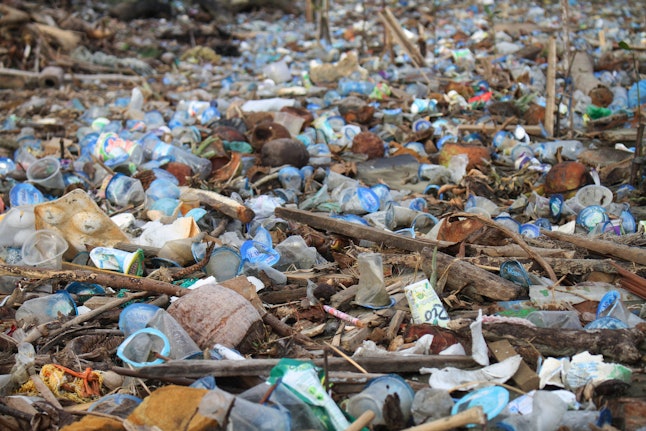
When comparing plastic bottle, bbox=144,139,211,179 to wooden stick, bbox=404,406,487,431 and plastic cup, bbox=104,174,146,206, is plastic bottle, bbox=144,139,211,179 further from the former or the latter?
wooden stick, bbox=404,406,487,431

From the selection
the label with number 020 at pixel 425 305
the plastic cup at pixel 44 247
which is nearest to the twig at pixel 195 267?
the plastic cup at pixel 44 247

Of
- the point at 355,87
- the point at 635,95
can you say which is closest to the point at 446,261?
the point at 635,95

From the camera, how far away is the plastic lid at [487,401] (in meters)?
2.07

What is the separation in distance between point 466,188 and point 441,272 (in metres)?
1.79

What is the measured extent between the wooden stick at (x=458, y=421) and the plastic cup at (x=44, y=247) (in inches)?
88.9

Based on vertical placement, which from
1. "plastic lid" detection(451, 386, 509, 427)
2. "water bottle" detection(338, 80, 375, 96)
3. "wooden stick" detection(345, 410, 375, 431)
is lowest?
"water bottle" detection(338, 80, 375, 96)

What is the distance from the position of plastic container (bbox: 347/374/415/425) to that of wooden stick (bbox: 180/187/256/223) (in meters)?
2.04

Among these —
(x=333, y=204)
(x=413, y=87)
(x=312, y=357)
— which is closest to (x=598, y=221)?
(x=333, y=204)

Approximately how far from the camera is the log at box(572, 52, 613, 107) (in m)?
6.60

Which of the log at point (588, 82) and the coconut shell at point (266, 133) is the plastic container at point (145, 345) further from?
the log at point (588, 82)

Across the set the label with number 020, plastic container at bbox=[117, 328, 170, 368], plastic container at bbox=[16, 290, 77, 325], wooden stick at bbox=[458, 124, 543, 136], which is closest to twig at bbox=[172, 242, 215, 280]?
plastic container at bbox=[16, 290, 77, 325]

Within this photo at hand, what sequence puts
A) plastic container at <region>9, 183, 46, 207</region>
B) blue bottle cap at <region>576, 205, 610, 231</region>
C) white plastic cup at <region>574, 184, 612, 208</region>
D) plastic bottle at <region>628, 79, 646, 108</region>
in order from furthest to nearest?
plastic bottle at <region>628, 79, 646, 108</region>
plastic container at <region>9, 183, 46, 207</region>
white plastic cup at <region>574, 184, 612, 208</region>
blue bottle cap at <region>576, 205, 610, 231</region>

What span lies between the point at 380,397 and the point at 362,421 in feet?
0.64

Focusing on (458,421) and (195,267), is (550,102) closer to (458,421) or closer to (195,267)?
(195,267)
